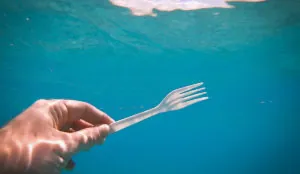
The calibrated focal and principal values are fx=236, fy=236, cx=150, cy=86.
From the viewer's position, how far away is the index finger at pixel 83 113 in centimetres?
246

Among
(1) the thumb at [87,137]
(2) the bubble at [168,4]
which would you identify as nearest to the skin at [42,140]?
(1) the thumb at [87,137]

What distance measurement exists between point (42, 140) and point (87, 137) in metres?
0.40

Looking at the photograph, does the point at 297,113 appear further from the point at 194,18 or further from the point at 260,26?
the point at 194,18

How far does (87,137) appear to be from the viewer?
214 centimetres

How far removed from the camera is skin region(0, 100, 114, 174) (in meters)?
1.71

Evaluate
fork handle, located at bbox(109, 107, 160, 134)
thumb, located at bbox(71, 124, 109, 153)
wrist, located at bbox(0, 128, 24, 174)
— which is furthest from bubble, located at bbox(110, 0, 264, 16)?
wrist, located at bbox(0, 128, 24, 174)

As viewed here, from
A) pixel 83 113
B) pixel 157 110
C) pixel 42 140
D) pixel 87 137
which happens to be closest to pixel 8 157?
pixel 42 140

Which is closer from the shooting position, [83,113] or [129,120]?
[129,120]

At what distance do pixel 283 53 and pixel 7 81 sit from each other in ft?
120

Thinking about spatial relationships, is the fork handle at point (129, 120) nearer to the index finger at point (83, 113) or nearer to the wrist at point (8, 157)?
the index finger at point (83, 113)

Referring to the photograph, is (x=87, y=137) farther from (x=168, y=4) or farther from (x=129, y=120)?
(x=168, y=4)

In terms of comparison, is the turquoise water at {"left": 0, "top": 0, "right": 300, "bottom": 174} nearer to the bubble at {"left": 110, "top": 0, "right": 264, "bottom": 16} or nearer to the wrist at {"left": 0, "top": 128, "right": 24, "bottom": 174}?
the bubble at {"left": 110, "top": 0, "right": 264, "bottom": 16}

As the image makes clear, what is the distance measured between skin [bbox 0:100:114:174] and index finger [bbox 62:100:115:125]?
14mm

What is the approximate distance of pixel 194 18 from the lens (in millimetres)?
15898
